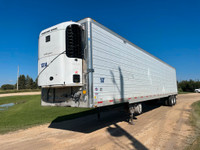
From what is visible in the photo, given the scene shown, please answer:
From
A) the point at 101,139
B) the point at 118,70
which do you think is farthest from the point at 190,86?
the point at 101,139

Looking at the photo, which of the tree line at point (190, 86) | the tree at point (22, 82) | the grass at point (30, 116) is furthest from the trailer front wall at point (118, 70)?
the tree at point (22, 82)

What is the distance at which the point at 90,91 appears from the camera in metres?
4.73

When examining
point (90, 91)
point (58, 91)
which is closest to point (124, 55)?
point (90, 91)

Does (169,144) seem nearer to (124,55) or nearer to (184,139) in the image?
(184,139)

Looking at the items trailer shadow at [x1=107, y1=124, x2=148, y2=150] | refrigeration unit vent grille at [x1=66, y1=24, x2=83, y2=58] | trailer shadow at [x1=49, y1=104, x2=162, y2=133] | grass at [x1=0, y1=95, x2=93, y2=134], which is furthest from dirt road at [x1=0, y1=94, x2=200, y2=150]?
refrigeration unit vent grille at [x1=66, y1=24, x2=83, y2=58]

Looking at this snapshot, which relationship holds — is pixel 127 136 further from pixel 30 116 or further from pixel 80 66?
pixel 30 116

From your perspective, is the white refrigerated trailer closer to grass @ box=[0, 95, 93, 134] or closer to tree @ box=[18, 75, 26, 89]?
grass @ box=[0, 95, 93, 134]

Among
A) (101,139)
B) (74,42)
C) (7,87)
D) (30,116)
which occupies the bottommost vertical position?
(30,116)

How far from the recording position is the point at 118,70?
20.7ft

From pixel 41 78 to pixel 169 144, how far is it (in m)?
5.06

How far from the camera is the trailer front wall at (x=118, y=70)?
5168 millimetres

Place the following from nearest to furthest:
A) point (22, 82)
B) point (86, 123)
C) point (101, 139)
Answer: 1. point (101, 139)
2. point (86, 123)
3. point (22, 82)

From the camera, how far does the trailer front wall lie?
5.17 meters

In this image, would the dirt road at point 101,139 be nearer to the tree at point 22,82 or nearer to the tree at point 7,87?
the tree at point 22,82
